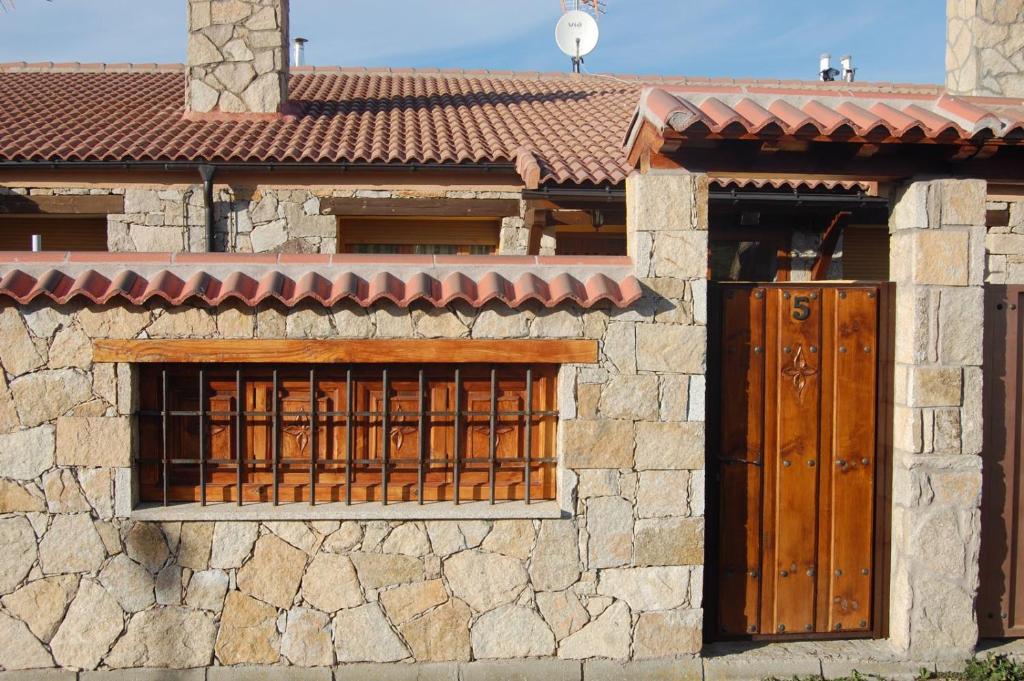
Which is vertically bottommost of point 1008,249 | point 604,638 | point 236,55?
point 604,638

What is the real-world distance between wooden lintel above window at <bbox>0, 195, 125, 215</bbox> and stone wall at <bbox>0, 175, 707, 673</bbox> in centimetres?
469

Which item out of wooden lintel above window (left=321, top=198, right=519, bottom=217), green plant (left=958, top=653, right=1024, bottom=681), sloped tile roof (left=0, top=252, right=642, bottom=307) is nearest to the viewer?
sloped tile roof (left=0, top=252, right=642, bottom=307)

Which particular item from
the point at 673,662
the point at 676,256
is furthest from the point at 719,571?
the point at 676,256

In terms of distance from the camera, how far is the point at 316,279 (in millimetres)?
4168

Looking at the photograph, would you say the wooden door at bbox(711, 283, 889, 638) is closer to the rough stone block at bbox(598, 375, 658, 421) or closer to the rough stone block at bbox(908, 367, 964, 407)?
the rough stone block at bbox(908, 367, 964, 407)

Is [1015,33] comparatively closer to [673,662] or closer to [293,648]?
[673,662]

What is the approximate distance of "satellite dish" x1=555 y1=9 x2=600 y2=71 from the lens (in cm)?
1384

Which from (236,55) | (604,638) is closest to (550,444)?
(604,638)

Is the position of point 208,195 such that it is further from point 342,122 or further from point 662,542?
point 662,542

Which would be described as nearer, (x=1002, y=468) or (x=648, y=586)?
(x=648, y=586)

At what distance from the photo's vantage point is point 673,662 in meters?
4.22

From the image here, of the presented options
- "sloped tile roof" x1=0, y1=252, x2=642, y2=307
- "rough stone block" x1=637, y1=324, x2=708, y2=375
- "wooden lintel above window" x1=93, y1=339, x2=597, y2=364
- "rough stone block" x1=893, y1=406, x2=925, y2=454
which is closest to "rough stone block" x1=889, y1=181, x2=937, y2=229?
"rough stone block" x1=893, y1=406, x2=925, y2=454

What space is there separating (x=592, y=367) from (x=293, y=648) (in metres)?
2.06

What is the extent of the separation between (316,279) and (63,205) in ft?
18.0
